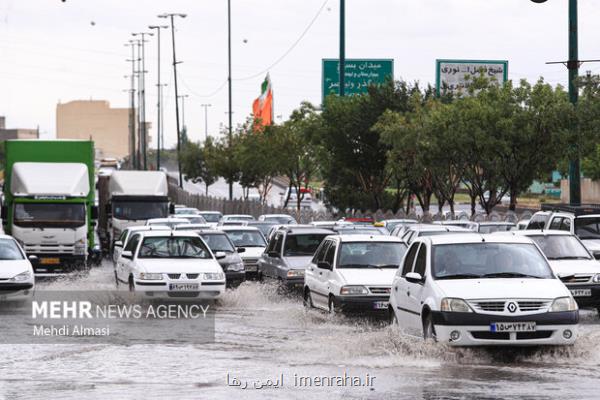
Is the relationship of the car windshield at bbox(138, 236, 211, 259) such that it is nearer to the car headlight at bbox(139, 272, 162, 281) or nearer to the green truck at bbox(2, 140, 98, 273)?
the car headlight at bbox(139, 272, 162, 281)

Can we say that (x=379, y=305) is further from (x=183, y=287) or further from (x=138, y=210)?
(x=138, y=210)

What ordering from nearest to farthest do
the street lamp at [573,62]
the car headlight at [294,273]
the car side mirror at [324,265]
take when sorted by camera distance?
the car side mirror at [324,265], the car headlight at [294,273], the street lamp at [573,62]

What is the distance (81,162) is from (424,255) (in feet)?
76.1

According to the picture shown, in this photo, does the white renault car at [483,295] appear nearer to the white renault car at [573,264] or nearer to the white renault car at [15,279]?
the white renault car at [573,264]

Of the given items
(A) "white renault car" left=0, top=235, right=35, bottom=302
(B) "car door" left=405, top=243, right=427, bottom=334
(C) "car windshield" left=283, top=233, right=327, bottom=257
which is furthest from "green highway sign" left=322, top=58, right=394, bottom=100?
(B) "car door" left=405, top=243, right=427, bottom=334

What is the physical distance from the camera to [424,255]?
55.7 feet

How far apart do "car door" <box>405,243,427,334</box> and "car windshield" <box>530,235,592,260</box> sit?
21.5 ft

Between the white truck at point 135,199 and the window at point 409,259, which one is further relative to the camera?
the white truck at point 135,199

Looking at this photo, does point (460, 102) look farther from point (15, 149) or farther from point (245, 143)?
point (245, 143)

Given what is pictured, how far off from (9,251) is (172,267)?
3.84m

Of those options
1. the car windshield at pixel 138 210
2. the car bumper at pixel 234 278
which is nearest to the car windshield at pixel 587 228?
the car bumper at pixel 234 278

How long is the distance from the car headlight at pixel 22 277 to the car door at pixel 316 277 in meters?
5.20

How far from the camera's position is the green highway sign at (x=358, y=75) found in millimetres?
62781

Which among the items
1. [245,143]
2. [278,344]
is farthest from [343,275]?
[245,143]
